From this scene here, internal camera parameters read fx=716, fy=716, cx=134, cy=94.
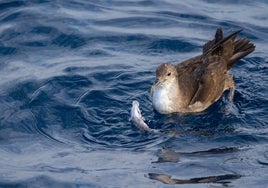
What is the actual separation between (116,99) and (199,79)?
1216mm

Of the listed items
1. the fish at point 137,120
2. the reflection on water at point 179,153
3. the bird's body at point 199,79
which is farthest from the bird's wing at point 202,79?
the reflection on water at point 179,153

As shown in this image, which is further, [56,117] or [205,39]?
[205,39]

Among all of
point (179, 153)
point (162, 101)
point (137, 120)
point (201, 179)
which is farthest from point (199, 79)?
point (201, 179)

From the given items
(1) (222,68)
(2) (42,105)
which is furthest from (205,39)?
(2) (42,105)

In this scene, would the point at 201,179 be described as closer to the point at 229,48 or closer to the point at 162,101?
the point at 162,101

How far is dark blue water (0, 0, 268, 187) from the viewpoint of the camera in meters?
7.86

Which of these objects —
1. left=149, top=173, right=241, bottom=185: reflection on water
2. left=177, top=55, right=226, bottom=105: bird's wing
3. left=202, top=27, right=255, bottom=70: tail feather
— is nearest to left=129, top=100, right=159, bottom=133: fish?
left=177, top=55, right=226, bottom=105: bird's wing

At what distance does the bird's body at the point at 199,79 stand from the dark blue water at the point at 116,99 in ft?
0.62

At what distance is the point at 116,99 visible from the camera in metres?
10.1

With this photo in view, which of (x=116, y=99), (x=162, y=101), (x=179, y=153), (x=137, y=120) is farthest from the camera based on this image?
(x=116, y=99)

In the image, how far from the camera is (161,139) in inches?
345

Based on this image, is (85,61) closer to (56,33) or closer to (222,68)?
(56,33)

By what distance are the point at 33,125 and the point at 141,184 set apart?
2.28 metres

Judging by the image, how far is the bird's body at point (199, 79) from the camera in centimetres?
994
